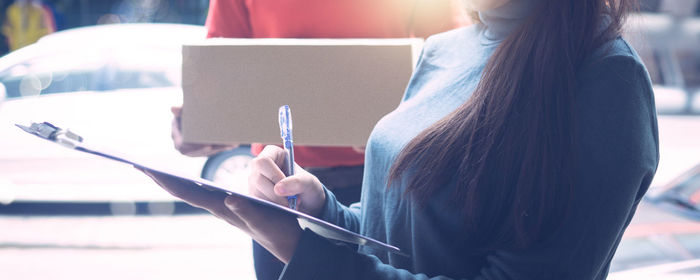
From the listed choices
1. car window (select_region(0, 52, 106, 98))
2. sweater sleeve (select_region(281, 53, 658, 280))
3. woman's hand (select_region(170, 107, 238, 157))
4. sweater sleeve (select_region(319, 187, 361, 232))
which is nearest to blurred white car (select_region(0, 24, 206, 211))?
car window (select_region(0, 52, 106, 98))

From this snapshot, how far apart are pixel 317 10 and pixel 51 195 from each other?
3484 mm

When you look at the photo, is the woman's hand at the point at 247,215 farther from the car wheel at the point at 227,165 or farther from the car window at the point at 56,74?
the car window at the point at 56,74

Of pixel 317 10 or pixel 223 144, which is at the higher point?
pixel 317 10

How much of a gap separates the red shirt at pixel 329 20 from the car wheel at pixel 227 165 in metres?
2.67

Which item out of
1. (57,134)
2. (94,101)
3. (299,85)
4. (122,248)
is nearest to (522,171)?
(57,134)

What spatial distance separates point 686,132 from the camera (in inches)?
273

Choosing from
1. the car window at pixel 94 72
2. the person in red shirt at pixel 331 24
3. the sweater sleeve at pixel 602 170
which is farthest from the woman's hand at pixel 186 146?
the car window at pixel 94 72

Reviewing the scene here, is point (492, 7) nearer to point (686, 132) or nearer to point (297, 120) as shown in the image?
point (297, 120)

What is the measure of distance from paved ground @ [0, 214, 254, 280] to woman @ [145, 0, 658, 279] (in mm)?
2707

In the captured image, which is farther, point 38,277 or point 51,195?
→ point 51,195

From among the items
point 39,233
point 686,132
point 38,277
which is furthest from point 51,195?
point 686,132

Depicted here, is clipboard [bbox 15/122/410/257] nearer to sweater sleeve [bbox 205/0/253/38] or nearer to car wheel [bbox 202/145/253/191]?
sweater sleeve [bbox 205/0/253/38]

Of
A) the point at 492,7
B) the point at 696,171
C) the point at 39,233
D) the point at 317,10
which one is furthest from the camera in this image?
the point at 39,233

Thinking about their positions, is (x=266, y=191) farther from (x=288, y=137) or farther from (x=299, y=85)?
(x=299, y=85)
